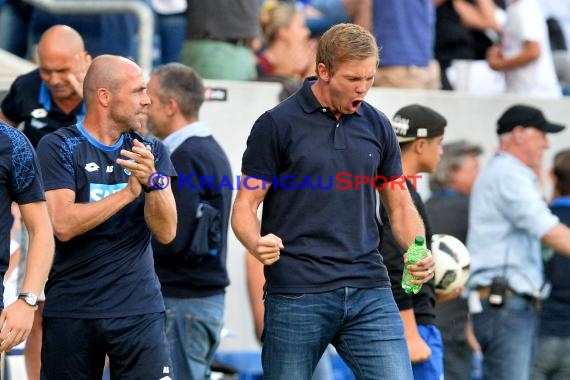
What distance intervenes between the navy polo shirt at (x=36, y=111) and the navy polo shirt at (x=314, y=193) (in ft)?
6.69

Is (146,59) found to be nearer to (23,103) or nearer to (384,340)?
(23,103)

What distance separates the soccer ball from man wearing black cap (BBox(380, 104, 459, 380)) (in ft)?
0.64

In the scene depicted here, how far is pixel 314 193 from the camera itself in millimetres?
5559

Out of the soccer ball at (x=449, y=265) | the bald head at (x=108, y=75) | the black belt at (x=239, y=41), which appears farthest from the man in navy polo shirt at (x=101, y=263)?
the black belt at (x=239, y=41)

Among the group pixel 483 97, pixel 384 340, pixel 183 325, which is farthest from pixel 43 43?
pixel 483 97

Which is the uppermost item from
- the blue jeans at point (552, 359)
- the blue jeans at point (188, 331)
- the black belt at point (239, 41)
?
the black belt at point (239, 41)

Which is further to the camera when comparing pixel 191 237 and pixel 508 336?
pixel 508 336

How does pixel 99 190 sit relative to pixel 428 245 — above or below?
above

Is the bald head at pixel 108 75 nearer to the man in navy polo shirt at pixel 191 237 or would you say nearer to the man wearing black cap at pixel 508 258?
the man in navy polo shirt at pixel 191 237

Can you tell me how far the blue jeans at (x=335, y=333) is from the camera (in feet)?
18.2

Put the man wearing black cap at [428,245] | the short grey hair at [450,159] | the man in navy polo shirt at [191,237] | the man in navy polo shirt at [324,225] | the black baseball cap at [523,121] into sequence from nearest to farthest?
the man in navy polo shirt at [324,225] < the man wearing black cap at [428,245] < the man in navy polo shirt at [191,237] < the black baseball cap at [523,121] < the short grey hair at [450,159]

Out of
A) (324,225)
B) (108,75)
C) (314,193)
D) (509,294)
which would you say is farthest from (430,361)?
(108,75)

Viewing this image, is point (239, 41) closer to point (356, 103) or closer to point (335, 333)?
point (356, 103)

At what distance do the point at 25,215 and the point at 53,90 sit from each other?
7.21ft
